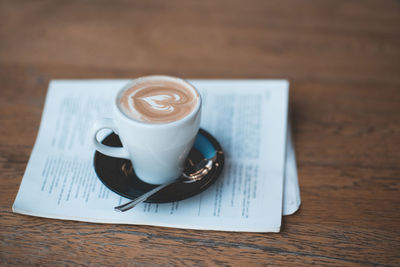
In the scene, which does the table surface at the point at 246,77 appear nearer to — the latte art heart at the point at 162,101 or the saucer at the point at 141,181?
the saucer at the point at 141,181

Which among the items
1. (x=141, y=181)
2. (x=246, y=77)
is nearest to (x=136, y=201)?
(x=141, y=181)

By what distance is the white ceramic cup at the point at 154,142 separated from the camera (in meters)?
0.48

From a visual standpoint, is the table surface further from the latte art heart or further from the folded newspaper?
the latte art heart

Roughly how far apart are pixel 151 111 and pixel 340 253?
282mm

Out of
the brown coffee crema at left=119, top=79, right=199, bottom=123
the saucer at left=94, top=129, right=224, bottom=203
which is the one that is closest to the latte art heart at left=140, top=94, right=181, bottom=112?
the brown coffee crema at left=119, top=79, right=199, bottom=123

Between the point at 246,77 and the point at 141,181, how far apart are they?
0.32m

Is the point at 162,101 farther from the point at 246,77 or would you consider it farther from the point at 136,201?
the point at 246,77

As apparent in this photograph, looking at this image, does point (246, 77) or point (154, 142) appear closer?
point (154, 142)

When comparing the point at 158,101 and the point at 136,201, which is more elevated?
the point at 158,101

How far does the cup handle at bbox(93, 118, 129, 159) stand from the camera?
519 mm

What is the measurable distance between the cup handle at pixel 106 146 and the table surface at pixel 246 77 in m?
0.09

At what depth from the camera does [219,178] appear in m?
0.59

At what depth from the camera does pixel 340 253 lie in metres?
0.49

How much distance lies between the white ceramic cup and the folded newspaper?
0.15 ft
